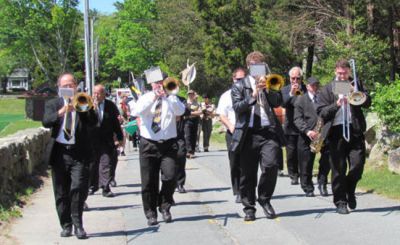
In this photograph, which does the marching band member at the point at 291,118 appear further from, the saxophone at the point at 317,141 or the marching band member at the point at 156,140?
the marching band member at the point at 156,140

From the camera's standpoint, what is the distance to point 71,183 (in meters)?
7.42

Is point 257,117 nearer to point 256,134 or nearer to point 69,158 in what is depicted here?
point 256,134

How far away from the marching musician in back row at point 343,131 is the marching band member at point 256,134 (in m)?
0.67

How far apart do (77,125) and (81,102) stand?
0.35 metres

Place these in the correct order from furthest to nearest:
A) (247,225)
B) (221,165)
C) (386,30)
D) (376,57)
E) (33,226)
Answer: (386,30), (376,57), (221,165), (33,226), (247,225)

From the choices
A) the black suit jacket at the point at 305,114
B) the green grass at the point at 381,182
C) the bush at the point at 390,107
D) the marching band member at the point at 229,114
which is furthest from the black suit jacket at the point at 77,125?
the bush at the point at 390,107

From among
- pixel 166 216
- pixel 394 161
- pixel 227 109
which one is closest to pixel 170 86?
pixel 227 109

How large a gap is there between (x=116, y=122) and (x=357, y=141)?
3.98m

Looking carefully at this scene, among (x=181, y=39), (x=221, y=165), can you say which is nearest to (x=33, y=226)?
(x=221, y=165)

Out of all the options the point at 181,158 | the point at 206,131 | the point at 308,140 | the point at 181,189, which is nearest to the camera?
the point at 308,140

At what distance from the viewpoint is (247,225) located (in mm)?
7832

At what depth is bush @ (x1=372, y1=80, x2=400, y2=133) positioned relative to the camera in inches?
470

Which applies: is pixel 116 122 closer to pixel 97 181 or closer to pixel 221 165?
pixel 97 181

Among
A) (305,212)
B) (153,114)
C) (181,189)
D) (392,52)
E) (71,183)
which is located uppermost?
(392,52)
